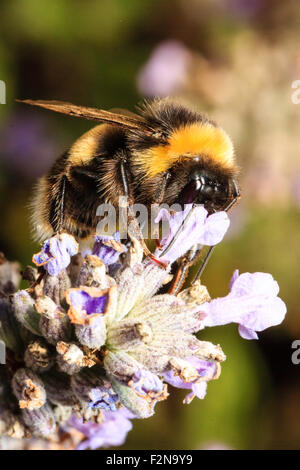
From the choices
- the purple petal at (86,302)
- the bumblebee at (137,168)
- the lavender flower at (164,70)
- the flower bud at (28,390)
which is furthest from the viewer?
the lavender flower at (164,70)

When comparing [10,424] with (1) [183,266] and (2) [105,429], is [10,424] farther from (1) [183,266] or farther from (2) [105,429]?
(1) [183,266]

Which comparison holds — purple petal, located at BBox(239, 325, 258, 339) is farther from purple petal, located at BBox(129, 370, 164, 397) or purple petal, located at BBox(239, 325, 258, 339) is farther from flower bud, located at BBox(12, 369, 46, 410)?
flower bud, located at BBox(12, 369, 46, 410)

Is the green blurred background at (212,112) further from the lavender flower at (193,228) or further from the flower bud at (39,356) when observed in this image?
the flower bud at (39,356)

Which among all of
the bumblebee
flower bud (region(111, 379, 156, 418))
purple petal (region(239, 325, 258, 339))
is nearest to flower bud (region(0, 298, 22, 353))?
the bumblebee

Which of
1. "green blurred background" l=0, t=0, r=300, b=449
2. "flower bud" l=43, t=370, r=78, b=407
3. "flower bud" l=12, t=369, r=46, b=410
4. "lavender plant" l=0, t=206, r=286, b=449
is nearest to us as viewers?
"lavender plant" l=0, t=206, r=286, b=449

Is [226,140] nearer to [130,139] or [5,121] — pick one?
[130,139]

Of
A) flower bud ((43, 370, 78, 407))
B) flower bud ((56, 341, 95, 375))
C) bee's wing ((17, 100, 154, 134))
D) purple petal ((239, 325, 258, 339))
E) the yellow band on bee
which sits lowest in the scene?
flower bud ((43, 370, 78, 407))

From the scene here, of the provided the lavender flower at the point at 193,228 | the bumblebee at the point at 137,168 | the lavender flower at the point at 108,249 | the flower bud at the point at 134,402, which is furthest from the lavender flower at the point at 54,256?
the flower bud at the point at 134,402
